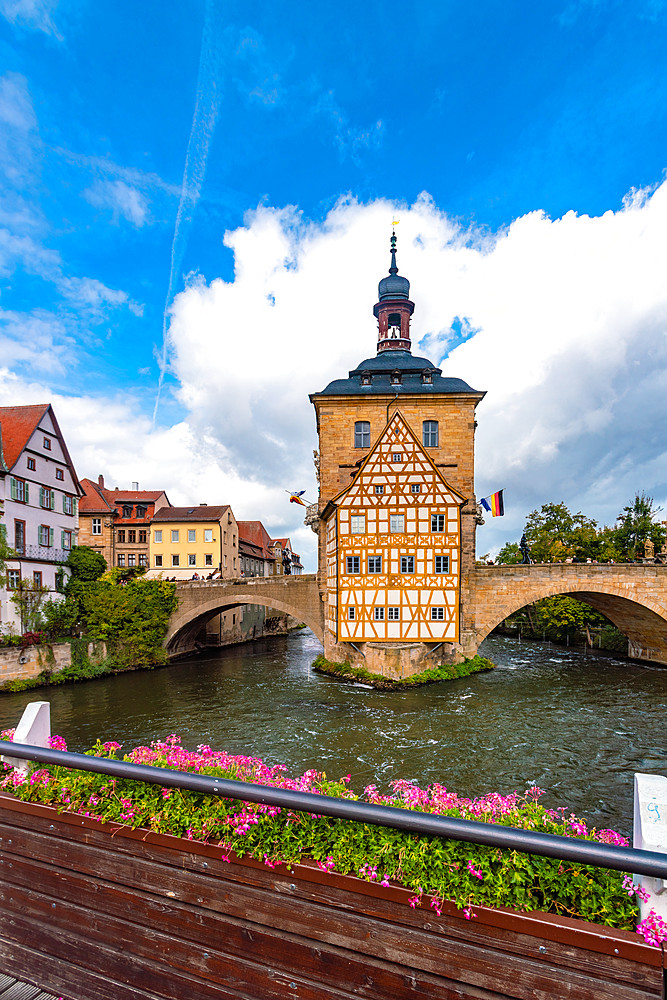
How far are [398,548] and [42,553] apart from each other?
17055 millimetres

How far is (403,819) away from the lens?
1.89 m

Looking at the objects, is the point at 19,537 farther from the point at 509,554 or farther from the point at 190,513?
the point at 509,554

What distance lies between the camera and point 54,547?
87.4 ft

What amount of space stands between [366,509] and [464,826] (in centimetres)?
2136

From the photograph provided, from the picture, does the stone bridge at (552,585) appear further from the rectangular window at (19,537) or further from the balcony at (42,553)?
the rectangular window at (19,537)

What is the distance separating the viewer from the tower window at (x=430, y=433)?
26.8 m

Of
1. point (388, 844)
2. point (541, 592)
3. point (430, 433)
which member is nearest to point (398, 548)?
point (430, 433)

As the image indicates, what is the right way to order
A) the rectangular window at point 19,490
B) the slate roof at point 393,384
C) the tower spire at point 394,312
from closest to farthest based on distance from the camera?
1. the rectangular window at point 19,490
2. the slate roof at point 393,384
3. the tower spire at point 394,312

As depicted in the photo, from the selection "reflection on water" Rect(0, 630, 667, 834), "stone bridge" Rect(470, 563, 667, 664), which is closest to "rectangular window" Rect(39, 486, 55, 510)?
"reflection on water" Rect(0, 630, 667, 834)

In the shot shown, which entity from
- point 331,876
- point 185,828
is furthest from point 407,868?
point 185,828

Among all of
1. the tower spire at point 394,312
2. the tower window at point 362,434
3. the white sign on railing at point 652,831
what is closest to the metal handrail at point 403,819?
the white sign on railing at point 652,831

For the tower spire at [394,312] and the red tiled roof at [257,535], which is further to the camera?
the red tiled roof at [257,535]

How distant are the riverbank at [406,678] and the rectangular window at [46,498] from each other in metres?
15.7

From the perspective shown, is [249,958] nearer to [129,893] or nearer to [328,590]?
[129,893]
